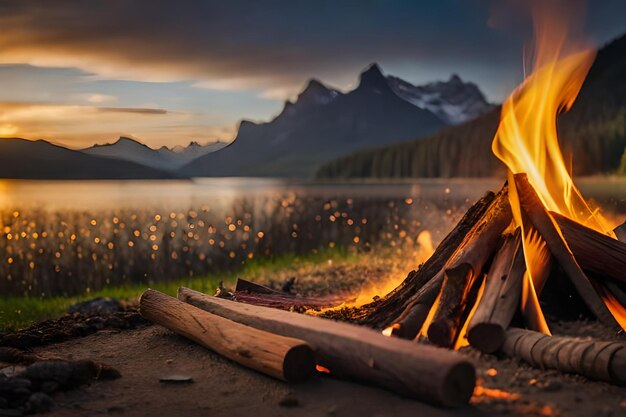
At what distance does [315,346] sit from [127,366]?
1797 mm

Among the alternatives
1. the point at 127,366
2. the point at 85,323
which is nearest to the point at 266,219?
the point at 85,323

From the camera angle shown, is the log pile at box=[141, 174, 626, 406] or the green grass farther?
the green grass

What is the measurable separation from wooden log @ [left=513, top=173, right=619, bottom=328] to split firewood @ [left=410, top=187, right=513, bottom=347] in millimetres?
190

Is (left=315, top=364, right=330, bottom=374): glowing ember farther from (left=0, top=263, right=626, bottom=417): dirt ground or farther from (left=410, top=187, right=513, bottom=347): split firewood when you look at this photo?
(left=410, top=187, right=513, bottom=347): split firewood

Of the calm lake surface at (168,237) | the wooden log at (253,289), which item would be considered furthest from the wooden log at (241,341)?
the calm lake surface at (168,237)

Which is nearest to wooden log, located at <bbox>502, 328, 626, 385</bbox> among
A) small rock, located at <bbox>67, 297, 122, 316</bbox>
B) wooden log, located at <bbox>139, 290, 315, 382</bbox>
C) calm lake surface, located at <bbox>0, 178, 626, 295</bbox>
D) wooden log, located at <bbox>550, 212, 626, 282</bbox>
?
wooden log, located at <bbox>550, 212, 626, 282</bbox>

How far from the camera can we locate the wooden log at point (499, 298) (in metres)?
5.19

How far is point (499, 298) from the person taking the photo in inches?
213

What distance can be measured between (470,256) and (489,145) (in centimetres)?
4721

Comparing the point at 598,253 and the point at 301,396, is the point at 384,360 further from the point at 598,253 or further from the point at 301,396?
the point at 598,253

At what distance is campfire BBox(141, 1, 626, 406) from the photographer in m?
4.57

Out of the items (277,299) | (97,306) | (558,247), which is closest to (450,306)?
(558,247)

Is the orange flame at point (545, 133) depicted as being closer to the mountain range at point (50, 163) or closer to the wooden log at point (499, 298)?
the wooden log at point (499, 298)

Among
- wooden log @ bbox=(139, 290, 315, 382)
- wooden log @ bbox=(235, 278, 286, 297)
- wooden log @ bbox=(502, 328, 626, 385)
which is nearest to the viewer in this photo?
wooden log @ bbox=(502, 328, 626, 385)
